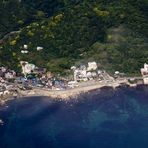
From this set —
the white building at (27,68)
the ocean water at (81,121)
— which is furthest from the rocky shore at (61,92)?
the white building at (27,68)

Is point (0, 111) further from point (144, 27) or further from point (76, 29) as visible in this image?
point (144, 27)

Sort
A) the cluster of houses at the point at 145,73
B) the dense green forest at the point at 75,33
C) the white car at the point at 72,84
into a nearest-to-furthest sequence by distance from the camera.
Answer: the white car at the point at 72,84, the cluster of houses at the point at 145,73, the dense green forest at the point at 75,33

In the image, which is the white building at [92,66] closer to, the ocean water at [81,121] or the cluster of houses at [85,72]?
the cluster of houses at [85,72]

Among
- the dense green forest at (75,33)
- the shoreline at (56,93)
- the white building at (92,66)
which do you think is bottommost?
the shoreline at (56,93)

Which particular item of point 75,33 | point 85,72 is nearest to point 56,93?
point 85,72

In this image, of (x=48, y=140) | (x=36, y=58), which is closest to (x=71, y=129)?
(x=48, y=140)

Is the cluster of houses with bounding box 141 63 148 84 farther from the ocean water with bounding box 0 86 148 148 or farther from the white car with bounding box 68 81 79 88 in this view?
the white car with bounding box 68 81 79 88

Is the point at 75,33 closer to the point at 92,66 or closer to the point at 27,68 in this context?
the point at 92,66
